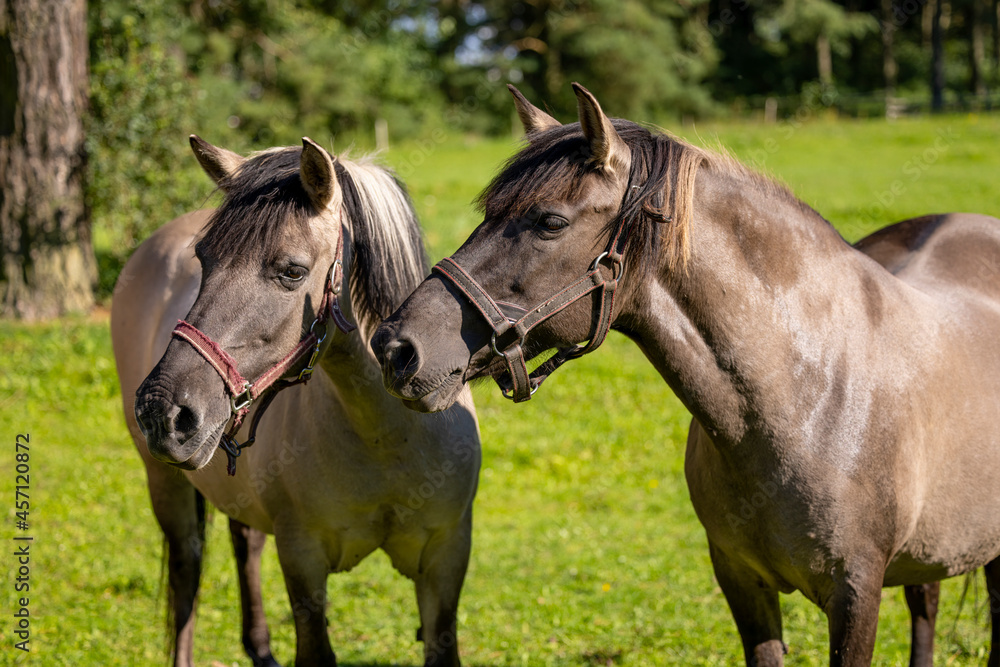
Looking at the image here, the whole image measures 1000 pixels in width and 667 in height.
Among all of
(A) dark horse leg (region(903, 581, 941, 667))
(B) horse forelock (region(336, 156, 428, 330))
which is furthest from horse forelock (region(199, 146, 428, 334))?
(A) dark horse leg (region(903, 581, 941, 667))

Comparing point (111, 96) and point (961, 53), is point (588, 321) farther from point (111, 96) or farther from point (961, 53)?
point (961, 53)

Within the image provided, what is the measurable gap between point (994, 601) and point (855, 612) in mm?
1494

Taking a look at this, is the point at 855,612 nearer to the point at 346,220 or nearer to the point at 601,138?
the point at 601,138

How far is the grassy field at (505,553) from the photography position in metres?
4.25

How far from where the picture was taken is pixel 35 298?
9.33 metres

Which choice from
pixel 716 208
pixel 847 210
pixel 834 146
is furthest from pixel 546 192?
pixel 834 146

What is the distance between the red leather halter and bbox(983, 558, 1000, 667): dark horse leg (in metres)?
2.74

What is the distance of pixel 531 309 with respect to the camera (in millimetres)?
1991

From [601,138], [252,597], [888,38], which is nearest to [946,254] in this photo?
[601,138]

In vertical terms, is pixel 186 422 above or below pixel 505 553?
above

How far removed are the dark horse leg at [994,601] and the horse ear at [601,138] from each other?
8.03 feet

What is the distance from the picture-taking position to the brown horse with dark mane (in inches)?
78.5

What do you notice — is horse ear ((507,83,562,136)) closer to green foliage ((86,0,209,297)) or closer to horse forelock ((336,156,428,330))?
horse forelock ((336,156,428,330))

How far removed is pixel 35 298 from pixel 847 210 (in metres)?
12.2
